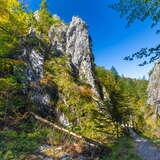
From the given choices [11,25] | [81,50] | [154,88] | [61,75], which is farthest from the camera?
[154,88]

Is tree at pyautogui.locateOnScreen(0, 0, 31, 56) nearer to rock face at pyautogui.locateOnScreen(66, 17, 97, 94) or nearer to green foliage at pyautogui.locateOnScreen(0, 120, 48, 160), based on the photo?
rock face at pyautogui.locateOnScreen(66, 17, 97, 94)

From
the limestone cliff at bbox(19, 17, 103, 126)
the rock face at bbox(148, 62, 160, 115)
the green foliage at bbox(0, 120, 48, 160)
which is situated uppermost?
the rock face at bbox(148, 62, 160, 115)

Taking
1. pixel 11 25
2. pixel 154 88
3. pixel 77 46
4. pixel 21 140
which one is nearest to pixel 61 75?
pixel 11 25

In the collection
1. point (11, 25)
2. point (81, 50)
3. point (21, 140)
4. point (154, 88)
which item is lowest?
point (21, 140)

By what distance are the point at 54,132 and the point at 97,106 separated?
9.89m

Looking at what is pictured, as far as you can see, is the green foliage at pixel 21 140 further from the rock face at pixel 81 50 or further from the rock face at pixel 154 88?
the rock face at pixel 154 88

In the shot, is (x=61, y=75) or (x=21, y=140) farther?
(x=61, y=75)

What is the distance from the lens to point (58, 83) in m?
32.7

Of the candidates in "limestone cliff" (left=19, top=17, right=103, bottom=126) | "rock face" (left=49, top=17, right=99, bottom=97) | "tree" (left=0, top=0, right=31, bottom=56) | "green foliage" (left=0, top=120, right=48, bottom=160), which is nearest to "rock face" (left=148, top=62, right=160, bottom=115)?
"rock face" (left=49, top=17, right=99, bottom=97)

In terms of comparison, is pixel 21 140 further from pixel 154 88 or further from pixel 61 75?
pixel 154 88

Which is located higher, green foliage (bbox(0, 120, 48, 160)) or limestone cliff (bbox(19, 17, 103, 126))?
limestone cliff (bbox(19, 17, 103, 126))

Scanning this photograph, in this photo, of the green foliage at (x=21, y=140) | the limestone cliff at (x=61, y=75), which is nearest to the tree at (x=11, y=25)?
the limestone cliff at (x=61, y=75)

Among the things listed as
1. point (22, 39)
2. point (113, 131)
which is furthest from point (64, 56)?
point (113, 131)

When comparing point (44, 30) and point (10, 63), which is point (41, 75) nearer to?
point (10, 63)
